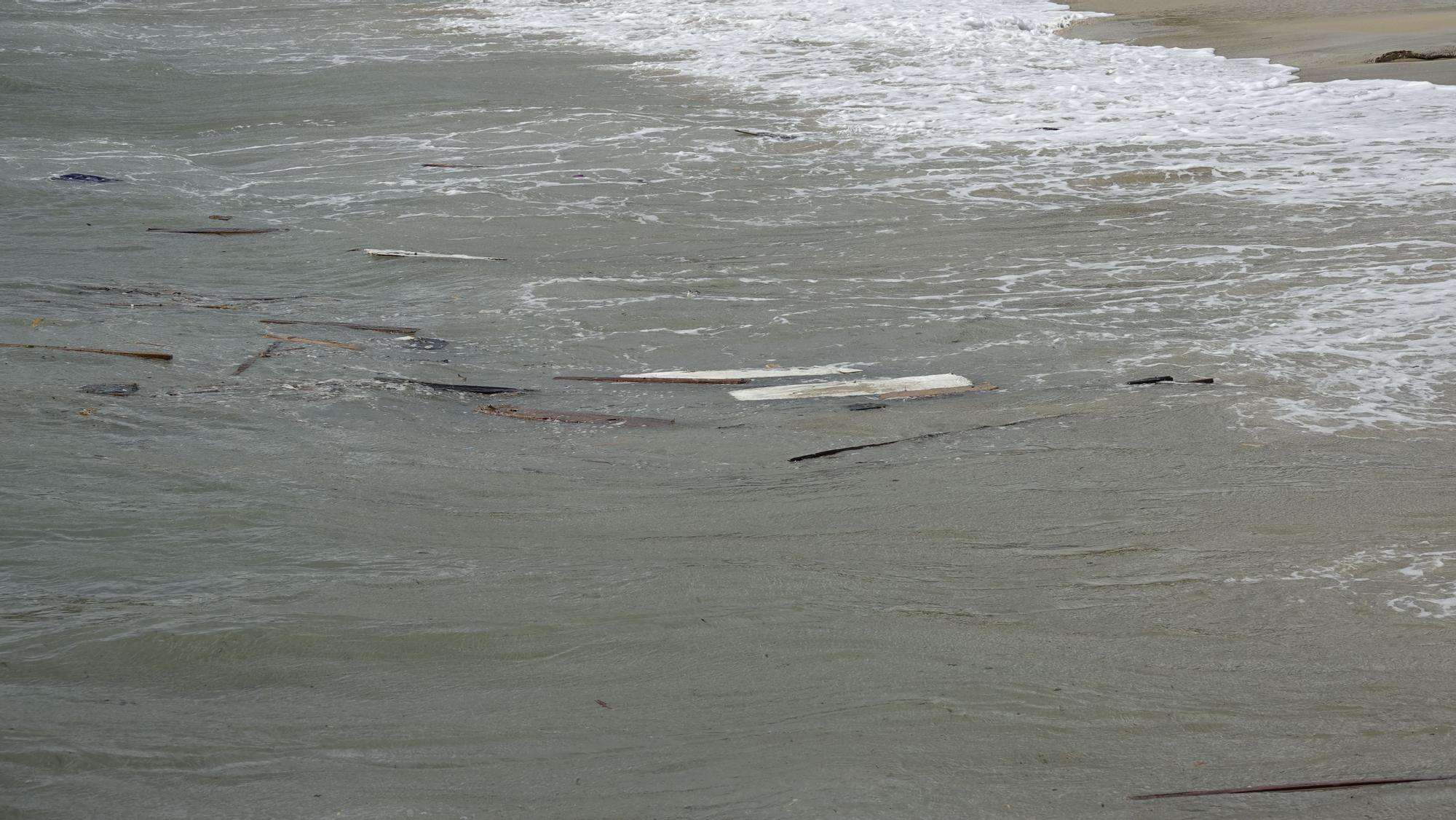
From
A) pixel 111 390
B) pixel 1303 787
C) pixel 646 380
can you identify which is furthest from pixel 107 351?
pixel 1303 787

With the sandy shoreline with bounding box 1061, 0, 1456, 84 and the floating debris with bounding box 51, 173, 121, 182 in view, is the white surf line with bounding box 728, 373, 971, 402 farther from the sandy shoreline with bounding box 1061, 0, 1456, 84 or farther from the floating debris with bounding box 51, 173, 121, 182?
the sandy shoreline with bounding box 1061, 0, 1456, 84

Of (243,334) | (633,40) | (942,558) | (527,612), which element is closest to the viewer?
(527,612)

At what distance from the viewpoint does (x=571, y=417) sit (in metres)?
5.79

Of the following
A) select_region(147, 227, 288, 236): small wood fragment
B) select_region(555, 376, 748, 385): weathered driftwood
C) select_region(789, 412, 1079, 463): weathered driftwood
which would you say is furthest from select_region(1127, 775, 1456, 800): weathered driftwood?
select_region(147, 227, 288, 236): small wood fragment

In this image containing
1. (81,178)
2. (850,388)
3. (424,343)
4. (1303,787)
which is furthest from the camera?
(81,178)

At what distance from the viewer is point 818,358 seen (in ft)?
21.8

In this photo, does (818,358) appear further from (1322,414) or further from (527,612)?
(527,612)

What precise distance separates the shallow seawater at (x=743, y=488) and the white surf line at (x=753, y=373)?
156 millimetres

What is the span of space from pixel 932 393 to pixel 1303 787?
10.4 feet

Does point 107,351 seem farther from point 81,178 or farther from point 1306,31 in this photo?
point 1306,31

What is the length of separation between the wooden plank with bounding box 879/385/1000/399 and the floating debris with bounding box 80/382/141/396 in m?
3.50

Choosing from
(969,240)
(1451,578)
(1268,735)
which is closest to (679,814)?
(1268,735)

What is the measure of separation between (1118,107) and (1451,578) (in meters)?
9.97

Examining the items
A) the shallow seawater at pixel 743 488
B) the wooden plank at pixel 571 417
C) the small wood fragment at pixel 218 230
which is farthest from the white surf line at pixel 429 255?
the wooden plank at pixel 571 417
